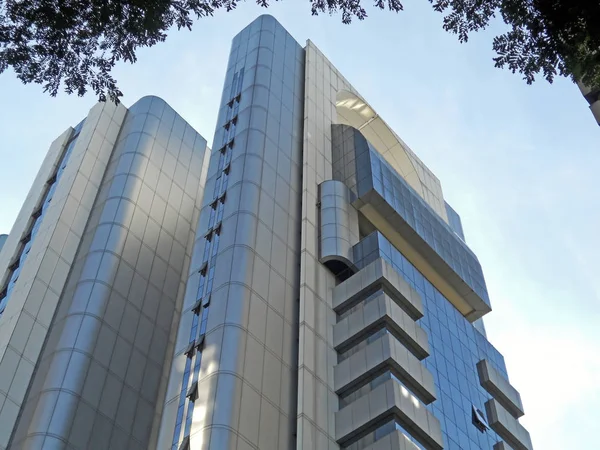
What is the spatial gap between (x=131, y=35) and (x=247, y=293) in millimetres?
31172

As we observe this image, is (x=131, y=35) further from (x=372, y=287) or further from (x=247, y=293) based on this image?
(x=372, y=287)

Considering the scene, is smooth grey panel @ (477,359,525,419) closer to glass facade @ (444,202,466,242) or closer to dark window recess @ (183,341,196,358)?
glass facade @ (444,202,466,242)

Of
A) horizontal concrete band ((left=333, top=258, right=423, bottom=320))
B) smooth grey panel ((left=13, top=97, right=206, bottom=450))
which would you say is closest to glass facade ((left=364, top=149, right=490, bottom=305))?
horizontal concrete band ((left=333, top=258, right=423, bottom=320))

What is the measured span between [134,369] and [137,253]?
10765 mm

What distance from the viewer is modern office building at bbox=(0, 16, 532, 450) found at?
4759 cm

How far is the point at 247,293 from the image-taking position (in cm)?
4981

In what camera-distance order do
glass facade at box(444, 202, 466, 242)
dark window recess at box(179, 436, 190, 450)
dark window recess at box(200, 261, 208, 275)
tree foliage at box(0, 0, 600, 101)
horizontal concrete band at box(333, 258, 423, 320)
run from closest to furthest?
tree foliage at box(0, 0, 600, 101), dark window recess at box(179, 436, 190, 450), dark window recess at box(200, 261, 208, 275), horizontal concrete band at box(333, 258, 423, 320), glass facade at box(444, 202, 466, 242)

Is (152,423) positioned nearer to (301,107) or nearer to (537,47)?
(301,107)

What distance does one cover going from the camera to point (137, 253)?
216ft

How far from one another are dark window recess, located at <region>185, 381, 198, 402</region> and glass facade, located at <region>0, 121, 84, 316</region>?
22.5 meters

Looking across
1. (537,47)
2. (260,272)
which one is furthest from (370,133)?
(537,47)

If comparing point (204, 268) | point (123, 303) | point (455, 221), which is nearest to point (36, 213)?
point (123, 303)

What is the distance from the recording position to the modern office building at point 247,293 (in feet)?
156

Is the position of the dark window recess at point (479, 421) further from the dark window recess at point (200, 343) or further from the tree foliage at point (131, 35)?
the tree foliage at point (131, 35)
